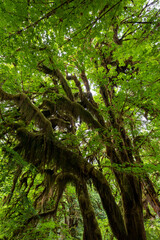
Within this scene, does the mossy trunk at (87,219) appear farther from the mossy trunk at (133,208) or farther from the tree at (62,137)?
the mossy trunk at (133,208)

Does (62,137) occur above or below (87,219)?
above

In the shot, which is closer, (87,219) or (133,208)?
(133,208)

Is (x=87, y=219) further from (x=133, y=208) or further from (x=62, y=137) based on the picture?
(x=62, y=137)

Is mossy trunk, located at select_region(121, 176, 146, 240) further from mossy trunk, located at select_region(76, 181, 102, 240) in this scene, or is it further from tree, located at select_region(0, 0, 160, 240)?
mossy trunk, located at select_region(76, 181, 102, 240)

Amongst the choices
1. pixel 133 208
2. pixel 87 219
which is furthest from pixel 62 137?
pixel 133 208

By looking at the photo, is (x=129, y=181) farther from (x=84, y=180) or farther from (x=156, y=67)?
(x=156, y=67)

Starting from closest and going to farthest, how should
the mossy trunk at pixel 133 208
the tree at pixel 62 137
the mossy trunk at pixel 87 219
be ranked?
the tree at pixel 62 137
the mossy trunk at pixel 133 208
the mossy trunk at pixel 87 219

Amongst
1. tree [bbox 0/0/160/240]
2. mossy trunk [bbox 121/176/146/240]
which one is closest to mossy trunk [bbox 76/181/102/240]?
tree [bbox 0/0/160/240]

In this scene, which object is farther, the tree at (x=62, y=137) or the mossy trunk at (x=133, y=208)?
the mossy trunk at (x=133, y=208)

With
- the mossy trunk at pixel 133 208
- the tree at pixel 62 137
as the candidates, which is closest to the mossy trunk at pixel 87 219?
the tree at pixel 62 137

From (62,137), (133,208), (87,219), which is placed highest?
(62,137)

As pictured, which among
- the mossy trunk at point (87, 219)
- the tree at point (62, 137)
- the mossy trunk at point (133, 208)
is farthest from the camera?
the mossy trunk at point (87, 219)

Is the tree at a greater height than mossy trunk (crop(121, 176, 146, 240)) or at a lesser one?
greater

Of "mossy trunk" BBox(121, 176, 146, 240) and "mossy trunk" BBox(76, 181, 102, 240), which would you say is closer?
"mossy trunk" BBox(121, 176, 146, 240)
